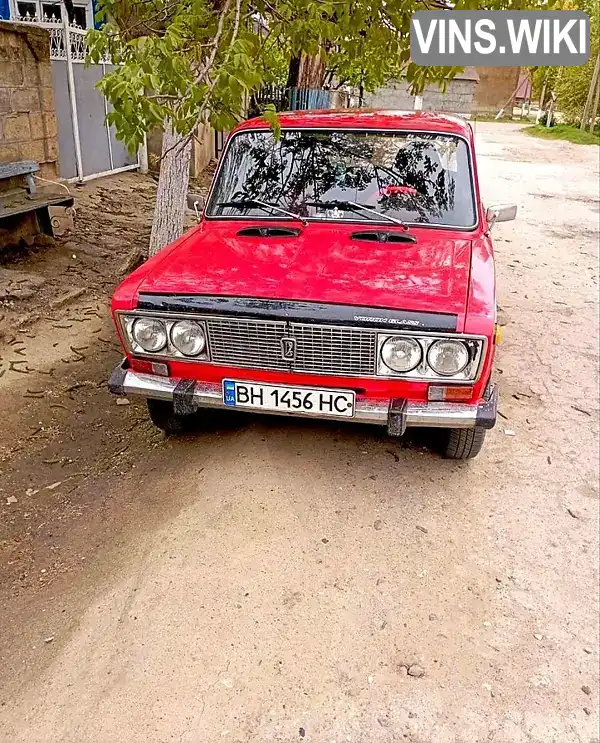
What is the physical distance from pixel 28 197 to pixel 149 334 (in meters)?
4.38

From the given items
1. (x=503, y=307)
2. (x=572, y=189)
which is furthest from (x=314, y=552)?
(x=572, y=189)

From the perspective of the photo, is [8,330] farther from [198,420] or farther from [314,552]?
[314,552]

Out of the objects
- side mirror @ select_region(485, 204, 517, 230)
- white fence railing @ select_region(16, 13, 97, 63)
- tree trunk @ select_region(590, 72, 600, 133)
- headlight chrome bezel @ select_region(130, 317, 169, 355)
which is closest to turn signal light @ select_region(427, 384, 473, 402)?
Result: headlight chrome bezel @ select_region(130, 317, 169, 355)

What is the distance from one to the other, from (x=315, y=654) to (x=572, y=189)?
14.9 meters

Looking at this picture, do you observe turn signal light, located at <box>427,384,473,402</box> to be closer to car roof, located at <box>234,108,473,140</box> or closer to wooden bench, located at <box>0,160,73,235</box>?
car roof, located at <box>234,108,473,140</box>

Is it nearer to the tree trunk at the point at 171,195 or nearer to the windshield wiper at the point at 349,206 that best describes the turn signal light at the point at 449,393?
the windshield wiper at the point at 349,206

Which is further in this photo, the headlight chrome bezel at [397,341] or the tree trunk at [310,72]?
the tree trunk at [310,72]

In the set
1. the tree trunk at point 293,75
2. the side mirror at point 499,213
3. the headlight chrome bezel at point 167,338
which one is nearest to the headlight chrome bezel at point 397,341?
the headlight chrome bezel at point 167,338

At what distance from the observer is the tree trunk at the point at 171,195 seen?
258 inches

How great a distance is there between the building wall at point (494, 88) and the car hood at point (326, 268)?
1984 inches

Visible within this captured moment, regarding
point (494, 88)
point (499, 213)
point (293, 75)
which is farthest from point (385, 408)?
point (494, 88)

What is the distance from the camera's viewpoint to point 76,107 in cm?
978

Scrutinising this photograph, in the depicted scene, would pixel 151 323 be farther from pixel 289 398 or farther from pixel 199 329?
pixel 289 398

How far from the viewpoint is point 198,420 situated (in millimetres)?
4152
